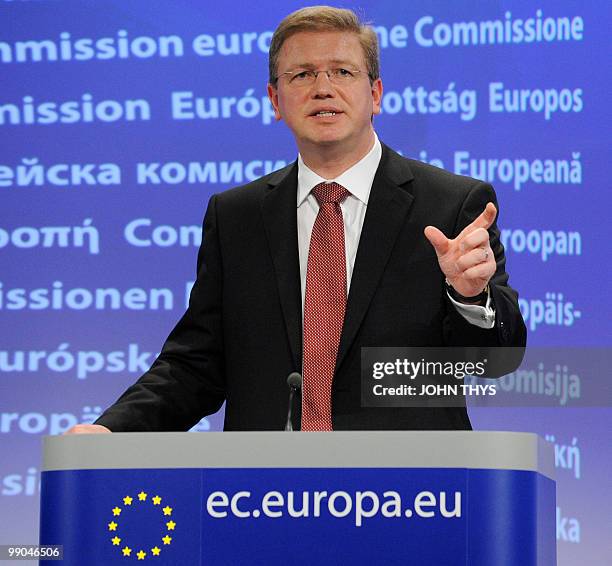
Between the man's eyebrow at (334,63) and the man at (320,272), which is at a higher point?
the man's eyebrow at (334,63)

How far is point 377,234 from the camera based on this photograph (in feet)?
7.68

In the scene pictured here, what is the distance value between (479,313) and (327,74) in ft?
2.45

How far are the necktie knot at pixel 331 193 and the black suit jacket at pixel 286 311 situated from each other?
0.23ft

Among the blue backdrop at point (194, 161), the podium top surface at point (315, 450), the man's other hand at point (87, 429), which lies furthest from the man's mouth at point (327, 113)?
the blue backdrop at point (194, 161)

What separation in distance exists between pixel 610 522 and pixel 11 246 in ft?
7.54

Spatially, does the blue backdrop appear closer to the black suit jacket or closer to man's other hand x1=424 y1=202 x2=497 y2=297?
the black suit jacket

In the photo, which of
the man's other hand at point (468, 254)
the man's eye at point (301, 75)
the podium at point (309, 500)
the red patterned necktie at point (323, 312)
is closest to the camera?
the podium at point (309, 500)

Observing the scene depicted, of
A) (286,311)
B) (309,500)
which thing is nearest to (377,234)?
(286,311)

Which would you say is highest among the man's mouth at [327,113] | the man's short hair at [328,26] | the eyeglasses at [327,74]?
the man's short hair at [328,26]

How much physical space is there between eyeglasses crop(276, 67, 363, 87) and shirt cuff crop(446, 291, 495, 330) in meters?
0.69

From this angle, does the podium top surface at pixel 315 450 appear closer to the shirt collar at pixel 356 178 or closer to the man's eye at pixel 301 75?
the shirt collar at pixel 356 178

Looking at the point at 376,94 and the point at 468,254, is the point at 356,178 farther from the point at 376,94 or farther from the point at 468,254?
the point at 468,254

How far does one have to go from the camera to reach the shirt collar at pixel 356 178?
96.1 inches

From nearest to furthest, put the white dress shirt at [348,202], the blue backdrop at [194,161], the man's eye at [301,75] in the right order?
the white dress shirt at [348,202]
the man's eye at [301,75]
the blue backdrop at [194,161]
